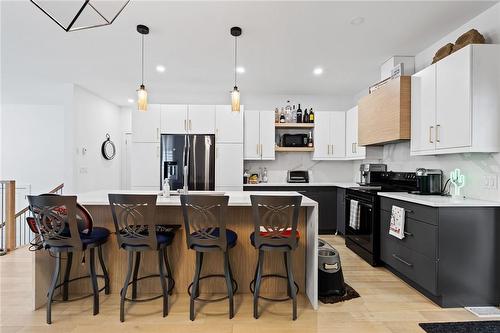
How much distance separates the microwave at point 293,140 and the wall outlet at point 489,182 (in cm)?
282

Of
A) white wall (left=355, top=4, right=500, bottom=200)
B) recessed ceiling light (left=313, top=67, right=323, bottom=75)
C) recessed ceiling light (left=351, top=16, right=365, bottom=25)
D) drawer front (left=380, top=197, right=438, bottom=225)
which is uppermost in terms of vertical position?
recessed ceiling light (left=351, top=16, right=365, bottom=25)

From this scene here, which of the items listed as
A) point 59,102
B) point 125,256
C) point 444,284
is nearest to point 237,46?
point 125,256

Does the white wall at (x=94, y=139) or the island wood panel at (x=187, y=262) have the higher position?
the white wall at (x=94, y=139)

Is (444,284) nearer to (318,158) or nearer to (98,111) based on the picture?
(318,158)

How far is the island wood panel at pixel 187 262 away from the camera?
99.1 inches

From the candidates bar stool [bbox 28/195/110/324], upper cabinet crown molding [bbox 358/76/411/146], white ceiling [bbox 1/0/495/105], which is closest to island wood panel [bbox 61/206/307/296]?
bar stool [bbox 28/195/110/324]

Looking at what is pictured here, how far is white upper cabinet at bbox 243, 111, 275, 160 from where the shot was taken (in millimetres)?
4805

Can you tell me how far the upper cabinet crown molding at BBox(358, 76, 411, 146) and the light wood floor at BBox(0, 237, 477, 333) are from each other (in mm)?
1762

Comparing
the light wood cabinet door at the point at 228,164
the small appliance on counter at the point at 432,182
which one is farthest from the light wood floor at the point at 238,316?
the light wood cabinet door at the point at 228,164

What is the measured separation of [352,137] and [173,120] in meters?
3.15

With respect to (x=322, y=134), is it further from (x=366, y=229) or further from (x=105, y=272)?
(x=105, y=272)

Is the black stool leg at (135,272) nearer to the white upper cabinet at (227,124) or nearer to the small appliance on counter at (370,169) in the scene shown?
the white upper cabinet at (227,124)

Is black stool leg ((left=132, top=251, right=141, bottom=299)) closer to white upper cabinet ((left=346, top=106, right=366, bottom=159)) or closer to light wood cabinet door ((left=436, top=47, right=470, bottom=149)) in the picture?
light wood cabinet door ((left=436, top=47, right=470, bottom=149))

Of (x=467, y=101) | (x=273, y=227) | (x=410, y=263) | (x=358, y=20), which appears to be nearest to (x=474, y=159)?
(x=467, y=101)
